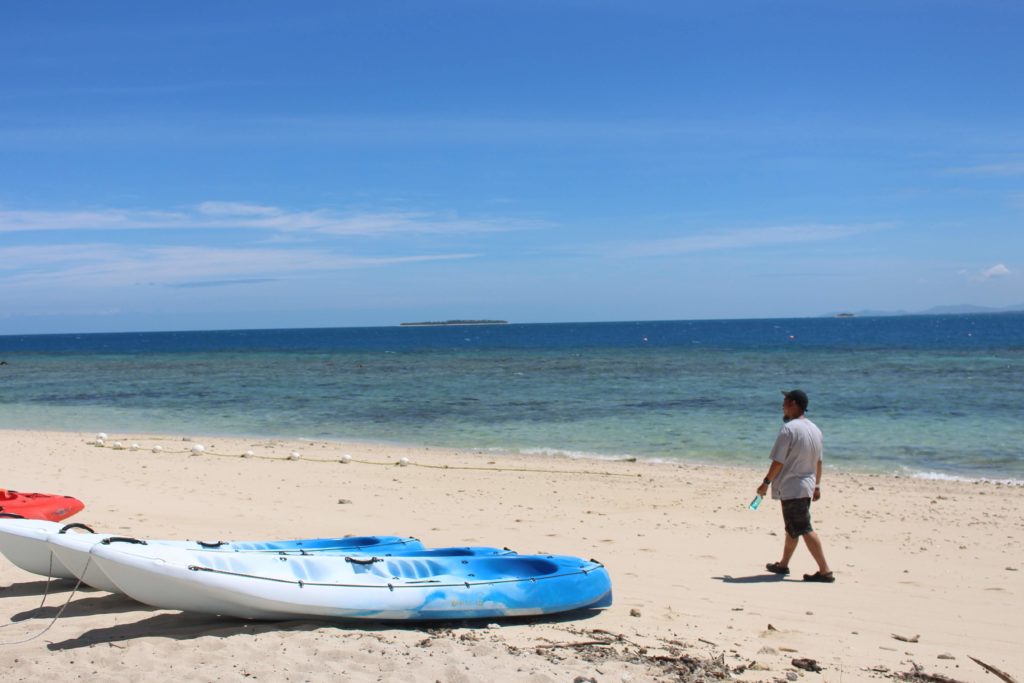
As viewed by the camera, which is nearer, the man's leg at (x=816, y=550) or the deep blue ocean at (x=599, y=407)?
the man's leg at (x=816, y=550)

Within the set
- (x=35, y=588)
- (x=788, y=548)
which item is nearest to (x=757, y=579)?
(x=788, y=548)

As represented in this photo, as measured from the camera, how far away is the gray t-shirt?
280 inches

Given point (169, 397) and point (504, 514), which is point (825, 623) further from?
point (169, 397)

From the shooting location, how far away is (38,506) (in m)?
7.62

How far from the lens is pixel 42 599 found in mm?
6070

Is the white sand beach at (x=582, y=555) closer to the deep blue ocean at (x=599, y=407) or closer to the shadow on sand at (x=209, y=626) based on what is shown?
the shadow on sand at (x=209, y=626)

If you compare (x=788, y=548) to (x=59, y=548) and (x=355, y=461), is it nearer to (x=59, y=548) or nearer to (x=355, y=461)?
(x=59, y=548)

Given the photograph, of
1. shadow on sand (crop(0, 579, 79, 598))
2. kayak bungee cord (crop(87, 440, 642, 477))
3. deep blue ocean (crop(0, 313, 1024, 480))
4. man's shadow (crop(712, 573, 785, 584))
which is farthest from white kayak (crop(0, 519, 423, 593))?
deep blue ocean (crop(0, 313, 1024, 480))

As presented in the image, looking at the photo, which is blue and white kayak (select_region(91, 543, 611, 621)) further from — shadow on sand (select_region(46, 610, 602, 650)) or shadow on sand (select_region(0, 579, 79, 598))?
shadow on sand (select_region(0, 579, 79, 598))

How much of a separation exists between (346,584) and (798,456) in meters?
3.80

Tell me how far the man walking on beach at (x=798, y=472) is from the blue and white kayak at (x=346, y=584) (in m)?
1.95

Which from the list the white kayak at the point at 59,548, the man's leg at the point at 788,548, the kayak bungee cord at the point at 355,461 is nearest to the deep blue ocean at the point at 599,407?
the kayak bungee cord at the point at 355,461

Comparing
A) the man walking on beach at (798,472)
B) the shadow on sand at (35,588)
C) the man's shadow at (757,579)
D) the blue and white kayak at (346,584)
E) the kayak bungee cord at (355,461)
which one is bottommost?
the kayak bungee cord at (355,461)

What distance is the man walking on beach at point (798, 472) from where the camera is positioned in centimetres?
712
